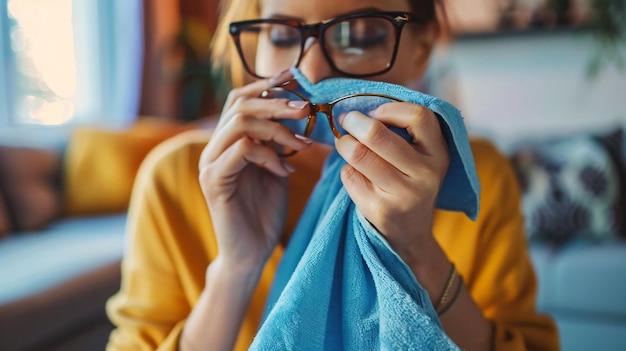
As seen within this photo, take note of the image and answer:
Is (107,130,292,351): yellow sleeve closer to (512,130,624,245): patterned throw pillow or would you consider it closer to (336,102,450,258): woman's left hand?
(336,102,450,258): woman's left hand

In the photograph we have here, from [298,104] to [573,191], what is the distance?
1.75 m

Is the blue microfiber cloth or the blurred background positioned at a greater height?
the blue microfiber cloth

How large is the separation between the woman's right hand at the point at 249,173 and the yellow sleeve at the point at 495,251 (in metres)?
0.28

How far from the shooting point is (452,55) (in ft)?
10.1

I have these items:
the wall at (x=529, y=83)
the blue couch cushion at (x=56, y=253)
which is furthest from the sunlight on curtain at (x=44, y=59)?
the wall at (x=529, y=83)

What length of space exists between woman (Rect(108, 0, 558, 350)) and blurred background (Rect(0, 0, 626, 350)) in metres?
0.42

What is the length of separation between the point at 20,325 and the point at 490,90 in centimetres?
260

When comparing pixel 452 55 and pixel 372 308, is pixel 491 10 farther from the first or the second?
pixel 372 308

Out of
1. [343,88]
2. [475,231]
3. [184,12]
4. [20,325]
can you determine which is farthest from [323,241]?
[184,12]

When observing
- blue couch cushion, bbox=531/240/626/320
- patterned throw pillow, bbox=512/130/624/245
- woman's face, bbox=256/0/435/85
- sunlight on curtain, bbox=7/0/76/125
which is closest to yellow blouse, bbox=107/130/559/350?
woman's face, bbox=256/0/435/85

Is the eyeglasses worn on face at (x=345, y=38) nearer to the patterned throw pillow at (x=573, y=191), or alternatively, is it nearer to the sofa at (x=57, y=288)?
the sofa at (x=57, y=288)

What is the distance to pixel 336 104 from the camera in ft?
1.67

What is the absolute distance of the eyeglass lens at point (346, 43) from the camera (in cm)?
62

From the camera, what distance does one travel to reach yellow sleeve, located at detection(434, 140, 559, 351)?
734mm
